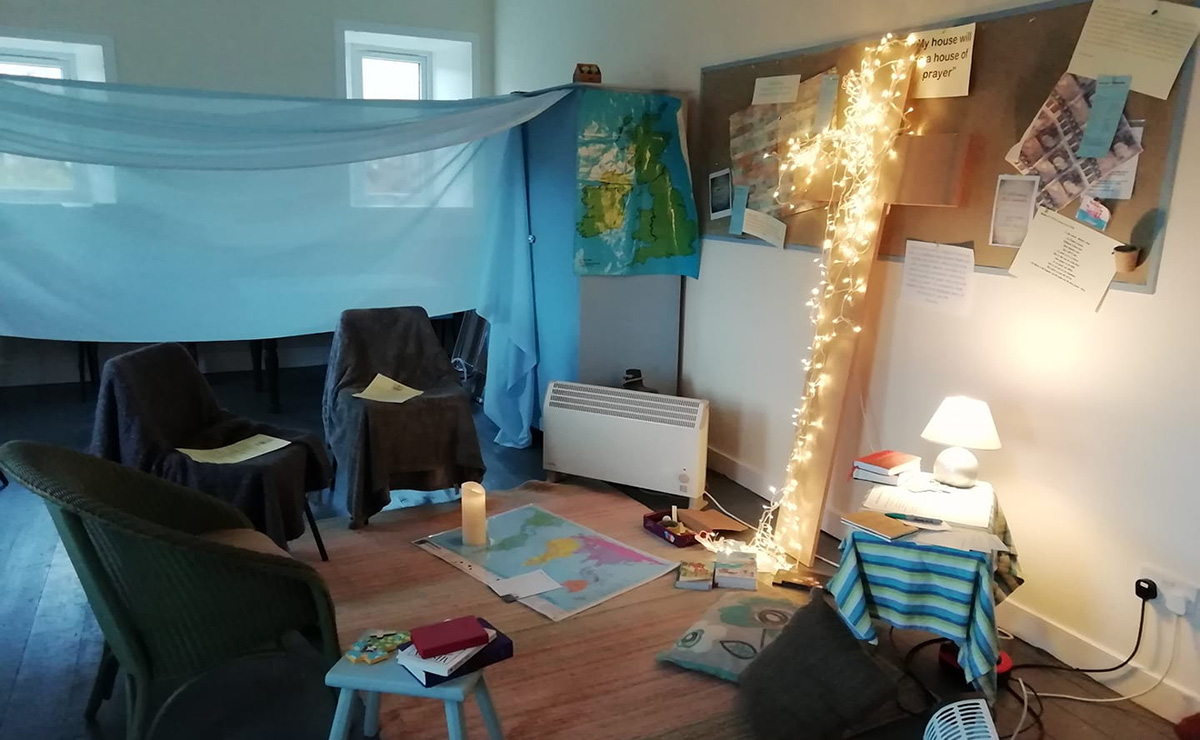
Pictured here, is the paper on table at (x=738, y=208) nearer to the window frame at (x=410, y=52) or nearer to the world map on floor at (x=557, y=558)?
the world map on floor at (x=557, y=558)

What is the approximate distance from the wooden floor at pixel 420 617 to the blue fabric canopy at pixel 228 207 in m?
0.90

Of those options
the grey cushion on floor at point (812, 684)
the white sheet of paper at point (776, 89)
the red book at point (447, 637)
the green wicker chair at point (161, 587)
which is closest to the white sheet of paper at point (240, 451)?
the green wicker chair at point (161, 587)

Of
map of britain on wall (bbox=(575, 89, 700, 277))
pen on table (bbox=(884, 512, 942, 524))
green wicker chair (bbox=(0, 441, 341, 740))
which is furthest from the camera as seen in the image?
map of britain on wall (bbox=(575, 89, 700, 277))

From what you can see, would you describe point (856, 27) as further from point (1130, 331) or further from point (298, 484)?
point (298, 484)

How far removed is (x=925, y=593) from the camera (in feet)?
6.87

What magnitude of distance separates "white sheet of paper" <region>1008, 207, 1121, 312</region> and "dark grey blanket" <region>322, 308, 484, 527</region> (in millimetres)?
1969

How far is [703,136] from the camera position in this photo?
145 inches

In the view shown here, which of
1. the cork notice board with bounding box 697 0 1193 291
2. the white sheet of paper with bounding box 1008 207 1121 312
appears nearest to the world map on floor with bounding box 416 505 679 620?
the cork notice board with bounding box 697 0 1193 291

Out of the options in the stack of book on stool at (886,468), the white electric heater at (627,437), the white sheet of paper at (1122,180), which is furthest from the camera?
the white electric heater at (627,437)

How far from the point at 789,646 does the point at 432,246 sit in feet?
7.52

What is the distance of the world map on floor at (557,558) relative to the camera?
8.70 ft

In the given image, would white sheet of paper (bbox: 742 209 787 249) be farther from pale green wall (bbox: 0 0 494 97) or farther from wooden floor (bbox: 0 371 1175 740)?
pale green wall (bbox: 0 0 494 97)

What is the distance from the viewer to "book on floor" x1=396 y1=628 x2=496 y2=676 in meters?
1.63

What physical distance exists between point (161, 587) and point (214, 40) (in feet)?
13.2
